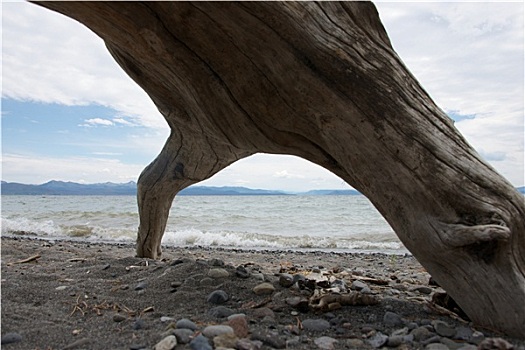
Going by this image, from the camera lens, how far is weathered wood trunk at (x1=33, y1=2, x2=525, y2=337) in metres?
2.24

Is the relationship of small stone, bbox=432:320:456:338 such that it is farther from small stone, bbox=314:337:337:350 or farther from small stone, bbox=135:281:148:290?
small stone, bbox=135:281:148:290

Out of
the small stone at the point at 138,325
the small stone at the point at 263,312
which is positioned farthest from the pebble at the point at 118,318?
the small stone at the point at 263,312

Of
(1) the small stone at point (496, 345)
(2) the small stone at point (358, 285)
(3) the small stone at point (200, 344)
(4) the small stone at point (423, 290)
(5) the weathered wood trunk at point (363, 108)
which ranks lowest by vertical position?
(4) the small stone at point (423, 290)

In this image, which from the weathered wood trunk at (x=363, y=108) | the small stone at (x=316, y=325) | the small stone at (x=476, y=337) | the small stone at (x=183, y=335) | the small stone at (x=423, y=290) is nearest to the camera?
the small stone at (x=183, y=335)

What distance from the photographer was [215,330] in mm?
2127

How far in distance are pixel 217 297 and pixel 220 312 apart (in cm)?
31

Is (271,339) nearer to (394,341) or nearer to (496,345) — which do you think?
(394,341)

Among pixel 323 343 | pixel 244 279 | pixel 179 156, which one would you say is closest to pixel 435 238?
pixel 323 343

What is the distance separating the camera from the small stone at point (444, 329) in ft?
7.35

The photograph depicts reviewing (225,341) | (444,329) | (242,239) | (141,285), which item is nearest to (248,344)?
(225,341)

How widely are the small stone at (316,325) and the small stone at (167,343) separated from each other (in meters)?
0.81

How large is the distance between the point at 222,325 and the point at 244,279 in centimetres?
115

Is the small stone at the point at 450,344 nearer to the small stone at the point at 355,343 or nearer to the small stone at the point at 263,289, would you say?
the small stone at the point at 355,343

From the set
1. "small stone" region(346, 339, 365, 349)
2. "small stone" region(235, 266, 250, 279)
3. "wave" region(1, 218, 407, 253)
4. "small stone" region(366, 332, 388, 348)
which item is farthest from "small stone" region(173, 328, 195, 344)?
"wave" region(1, 218, 407, 253)
